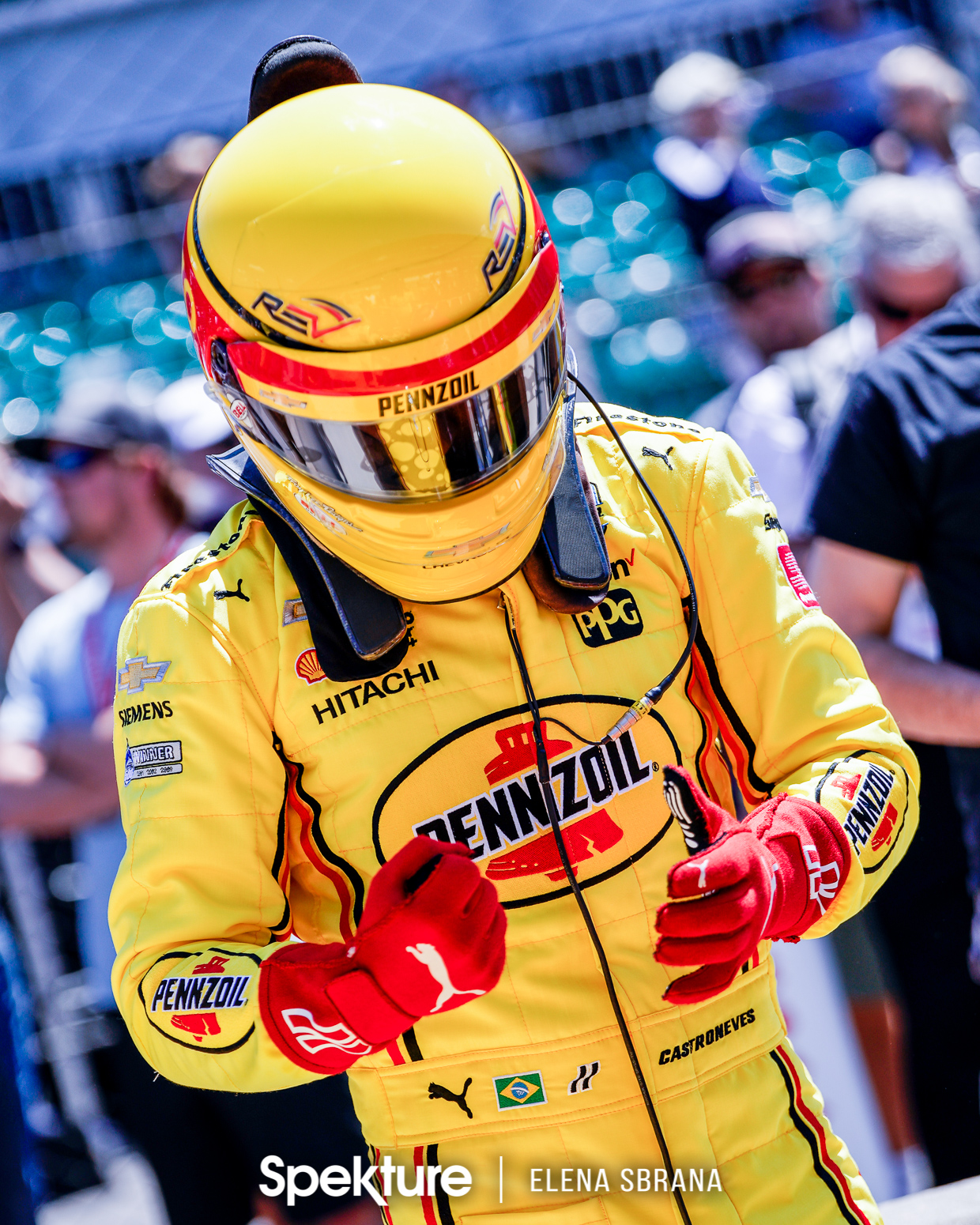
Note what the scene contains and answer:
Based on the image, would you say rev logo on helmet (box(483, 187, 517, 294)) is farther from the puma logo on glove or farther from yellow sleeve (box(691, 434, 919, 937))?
the puma logo on glove

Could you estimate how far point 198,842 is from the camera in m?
1.51

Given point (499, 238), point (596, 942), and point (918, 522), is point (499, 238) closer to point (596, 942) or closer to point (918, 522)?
point (596, 942)

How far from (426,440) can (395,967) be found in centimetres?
59

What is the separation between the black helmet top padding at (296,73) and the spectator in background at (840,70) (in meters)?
5.88

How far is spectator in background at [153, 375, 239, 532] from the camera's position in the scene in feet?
11.9

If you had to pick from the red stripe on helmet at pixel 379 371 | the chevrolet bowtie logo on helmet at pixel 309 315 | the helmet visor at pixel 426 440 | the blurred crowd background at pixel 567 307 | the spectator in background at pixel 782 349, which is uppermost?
the chevrolet bowtie logo on helmet at pixel 309 315

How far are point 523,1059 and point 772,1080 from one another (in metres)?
0.32

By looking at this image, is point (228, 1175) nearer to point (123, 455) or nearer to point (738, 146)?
point (123, 455)

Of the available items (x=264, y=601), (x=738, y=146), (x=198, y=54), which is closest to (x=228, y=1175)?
(x=264, y=601)

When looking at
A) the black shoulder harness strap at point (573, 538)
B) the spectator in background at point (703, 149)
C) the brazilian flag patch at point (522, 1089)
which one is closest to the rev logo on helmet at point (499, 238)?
the black shoulder harness strap at point (573, 538)

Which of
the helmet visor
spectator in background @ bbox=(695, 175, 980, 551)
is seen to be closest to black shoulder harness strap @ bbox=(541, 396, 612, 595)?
the helmet visor

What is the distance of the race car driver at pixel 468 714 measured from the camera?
→ 1.48 metres

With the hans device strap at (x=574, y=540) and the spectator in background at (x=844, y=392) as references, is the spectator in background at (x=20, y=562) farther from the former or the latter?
the hans device strap at (x=574, y=540)

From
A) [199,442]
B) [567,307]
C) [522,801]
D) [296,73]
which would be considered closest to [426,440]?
[522,801]
